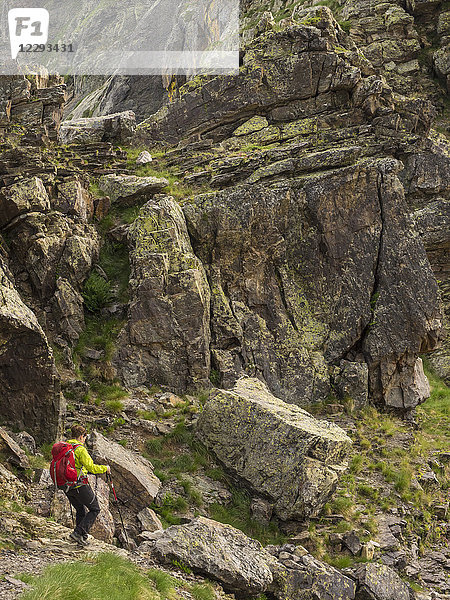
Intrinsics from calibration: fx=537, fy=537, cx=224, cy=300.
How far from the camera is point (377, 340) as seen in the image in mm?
22219

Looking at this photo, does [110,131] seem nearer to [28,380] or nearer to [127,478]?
[28,380]

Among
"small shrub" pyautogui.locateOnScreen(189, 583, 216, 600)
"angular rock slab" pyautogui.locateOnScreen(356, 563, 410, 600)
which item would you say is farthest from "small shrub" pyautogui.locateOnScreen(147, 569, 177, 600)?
"angular rock slab" pyautogui.locateOnScreen(356, 563, 410, 600)

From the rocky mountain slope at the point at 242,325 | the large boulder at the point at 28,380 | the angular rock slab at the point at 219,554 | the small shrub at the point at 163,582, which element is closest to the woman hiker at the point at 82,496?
the rocky mountain slope at the point at 242,325

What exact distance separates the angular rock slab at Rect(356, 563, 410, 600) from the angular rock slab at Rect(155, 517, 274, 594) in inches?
89.6

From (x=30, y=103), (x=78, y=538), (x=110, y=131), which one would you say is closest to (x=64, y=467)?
(x=78, y=538)

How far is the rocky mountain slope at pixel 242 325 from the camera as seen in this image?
13.4 meters

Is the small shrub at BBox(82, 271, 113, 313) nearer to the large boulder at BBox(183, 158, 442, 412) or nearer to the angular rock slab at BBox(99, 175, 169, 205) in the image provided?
the large boulder at BBox(183, 158, 442, 412)

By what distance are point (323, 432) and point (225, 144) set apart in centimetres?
1642

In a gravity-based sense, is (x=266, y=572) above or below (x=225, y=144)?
below

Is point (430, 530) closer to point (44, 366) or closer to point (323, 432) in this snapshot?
point (323, 432)

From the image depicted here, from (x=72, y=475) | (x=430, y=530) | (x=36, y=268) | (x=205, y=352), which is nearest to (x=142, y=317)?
(x=205, y=352)

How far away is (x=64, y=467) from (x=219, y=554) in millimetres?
3781

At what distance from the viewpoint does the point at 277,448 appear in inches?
603

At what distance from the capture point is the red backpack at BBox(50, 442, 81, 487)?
9.73 metres
